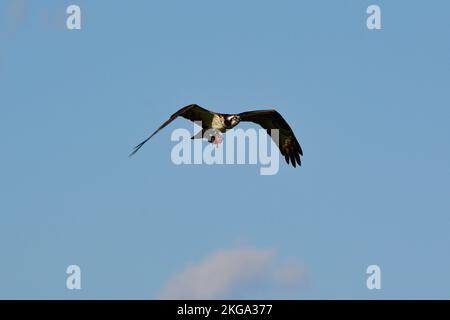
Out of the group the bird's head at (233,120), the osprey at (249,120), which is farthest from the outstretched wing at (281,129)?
the bird's head at (233,120)

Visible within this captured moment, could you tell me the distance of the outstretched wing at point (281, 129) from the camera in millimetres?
37312

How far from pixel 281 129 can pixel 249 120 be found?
168cm

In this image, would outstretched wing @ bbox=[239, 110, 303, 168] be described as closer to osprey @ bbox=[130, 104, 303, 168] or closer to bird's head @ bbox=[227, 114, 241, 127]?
osprey @ bbox=[130, 104, 303, 168]

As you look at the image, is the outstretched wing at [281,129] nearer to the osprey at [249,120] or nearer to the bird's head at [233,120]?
the osprey at [249,120]

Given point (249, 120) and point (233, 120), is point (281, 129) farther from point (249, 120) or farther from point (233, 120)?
point (233, 120)
